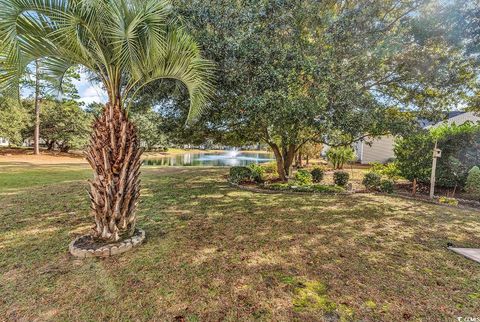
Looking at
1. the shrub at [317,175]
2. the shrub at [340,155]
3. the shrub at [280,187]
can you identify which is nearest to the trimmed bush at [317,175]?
the shrub at [317,175]

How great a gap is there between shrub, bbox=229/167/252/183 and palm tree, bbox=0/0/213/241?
5.77 metres

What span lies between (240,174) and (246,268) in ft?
21.3

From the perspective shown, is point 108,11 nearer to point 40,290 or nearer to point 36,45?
point 36,45

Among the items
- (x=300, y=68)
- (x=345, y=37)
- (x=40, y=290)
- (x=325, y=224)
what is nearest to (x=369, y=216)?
(x=325, y=224)

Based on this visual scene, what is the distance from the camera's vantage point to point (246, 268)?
3090mm

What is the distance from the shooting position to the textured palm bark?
11.1 ft

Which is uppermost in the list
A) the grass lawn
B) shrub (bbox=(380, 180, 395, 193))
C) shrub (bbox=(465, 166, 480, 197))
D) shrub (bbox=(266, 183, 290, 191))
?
shrub (bbox=(465, 166, 480, 197))

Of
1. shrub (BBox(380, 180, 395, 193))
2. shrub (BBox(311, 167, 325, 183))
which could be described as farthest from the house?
shrub (BBox(380, 180, 395, 193))

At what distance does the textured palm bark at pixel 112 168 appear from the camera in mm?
3379

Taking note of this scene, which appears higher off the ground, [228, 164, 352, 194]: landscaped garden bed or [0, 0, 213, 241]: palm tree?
[0, 0, 213, 241]: palm tree

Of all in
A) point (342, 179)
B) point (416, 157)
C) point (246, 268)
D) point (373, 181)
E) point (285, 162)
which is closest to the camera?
point (246, 268)

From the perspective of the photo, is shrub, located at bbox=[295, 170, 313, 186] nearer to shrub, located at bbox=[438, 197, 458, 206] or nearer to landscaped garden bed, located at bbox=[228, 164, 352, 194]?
landscaped garden bed, located at bbox=[228, 164, 352, 194]

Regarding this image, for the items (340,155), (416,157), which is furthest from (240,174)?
(340,155)

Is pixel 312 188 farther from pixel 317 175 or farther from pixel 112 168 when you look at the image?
pixel 112 168
